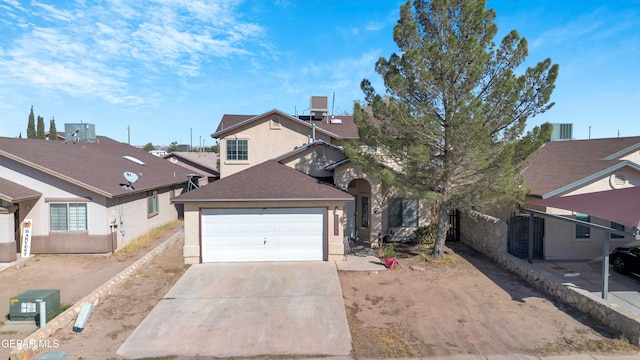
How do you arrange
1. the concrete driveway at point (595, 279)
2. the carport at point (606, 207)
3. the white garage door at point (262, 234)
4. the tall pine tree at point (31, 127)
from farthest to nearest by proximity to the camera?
the tall pine tree at point (31, 127)
the white garage door at point (262, 234)
the concrete driveway at point (595, 279)
the carport at point (606, 207)

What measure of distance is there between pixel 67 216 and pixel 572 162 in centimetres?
2246

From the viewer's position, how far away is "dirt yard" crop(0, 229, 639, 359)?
832cm

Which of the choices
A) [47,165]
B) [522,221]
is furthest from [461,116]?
[47,165]

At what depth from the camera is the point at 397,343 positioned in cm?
847

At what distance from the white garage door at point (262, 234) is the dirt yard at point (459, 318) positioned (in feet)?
7.71

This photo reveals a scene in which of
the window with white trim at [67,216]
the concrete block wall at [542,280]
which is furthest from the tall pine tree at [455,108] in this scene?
the window with white trim at [67,216]

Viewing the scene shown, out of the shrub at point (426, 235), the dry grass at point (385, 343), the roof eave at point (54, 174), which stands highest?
the roof eave at point (54, 174)

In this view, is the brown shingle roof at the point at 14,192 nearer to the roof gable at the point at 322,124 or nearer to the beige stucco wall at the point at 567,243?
the roof gable at the point at 322,124

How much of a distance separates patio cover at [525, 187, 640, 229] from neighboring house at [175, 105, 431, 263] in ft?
21.0

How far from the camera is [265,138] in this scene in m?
23.8

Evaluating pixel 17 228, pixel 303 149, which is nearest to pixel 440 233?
pixel 303 149

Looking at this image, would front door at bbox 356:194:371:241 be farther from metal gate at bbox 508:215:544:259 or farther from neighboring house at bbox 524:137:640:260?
neighboring house at bbox 524:137:640:260

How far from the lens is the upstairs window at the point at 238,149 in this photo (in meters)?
23.7

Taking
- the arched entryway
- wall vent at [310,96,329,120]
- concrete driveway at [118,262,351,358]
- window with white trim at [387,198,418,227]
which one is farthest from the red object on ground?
wall vent at [310,96,329,120]
